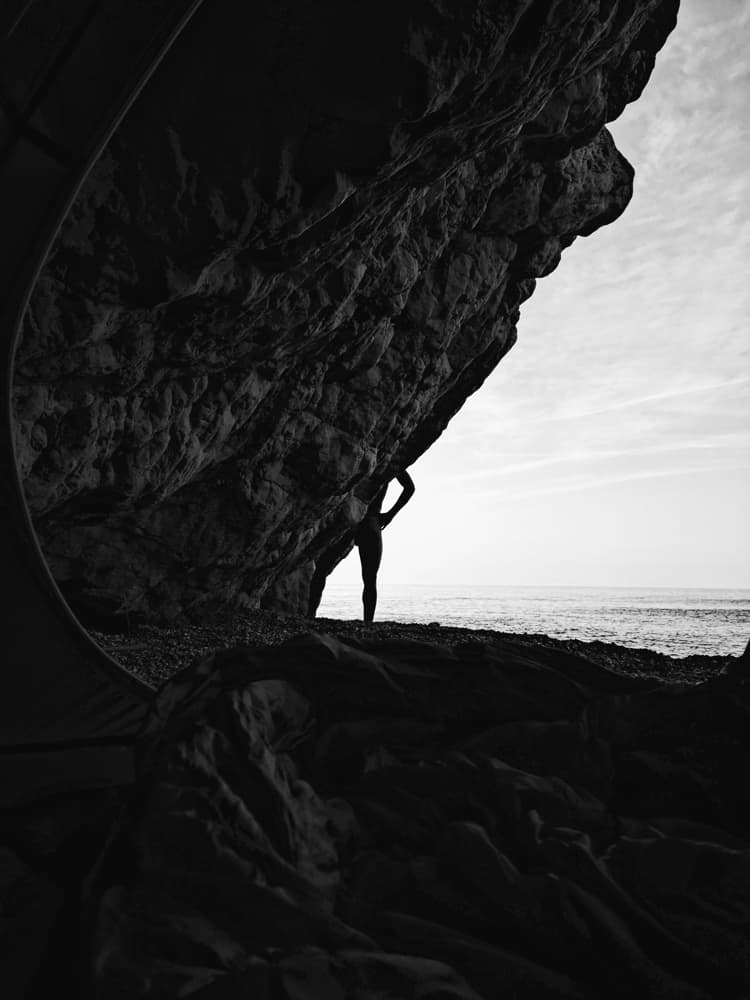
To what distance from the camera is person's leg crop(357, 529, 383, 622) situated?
12430 mm

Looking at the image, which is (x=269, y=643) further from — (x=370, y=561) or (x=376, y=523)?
(x=376, y=523)

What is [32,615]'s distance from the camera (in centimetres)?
338

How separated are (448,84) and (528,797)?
4.24 m

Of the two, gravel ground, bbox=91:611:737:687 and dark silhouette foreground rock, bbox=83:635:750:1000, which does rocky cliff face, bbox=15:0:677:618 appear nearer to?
gravel ground, bbox=91:611:737:687

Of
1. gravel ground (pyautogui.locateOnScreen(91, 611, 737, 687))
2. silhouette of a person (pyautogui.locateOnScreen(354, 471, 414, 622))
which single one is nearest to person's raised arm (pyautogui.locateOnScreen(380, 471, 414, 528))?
silhouette of a person (pyautogui.locateOnScreen(354, 471, 414, 622))

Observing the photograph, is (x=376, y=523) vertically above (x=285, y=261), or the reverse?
(x=285, y=261)

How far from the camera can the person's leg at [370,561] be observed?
40.8 ft

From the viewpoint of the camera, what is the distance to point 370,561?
13172mm

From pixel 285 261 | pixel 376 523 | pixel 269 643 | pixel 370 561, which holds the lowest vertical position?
pixel 269 643

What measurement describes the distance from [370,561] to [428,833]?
11540 millimetres

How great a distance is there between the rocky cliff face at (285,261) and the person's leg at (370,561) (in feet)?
4.98

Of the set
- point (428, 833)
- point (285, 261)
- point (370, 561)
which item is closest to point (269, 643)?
point (370, 561)

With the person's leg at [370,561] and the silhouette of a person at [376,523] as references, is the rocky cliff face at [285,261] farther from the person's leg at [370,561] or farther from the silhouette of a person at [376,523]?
the silhouette of a person at [376,523]

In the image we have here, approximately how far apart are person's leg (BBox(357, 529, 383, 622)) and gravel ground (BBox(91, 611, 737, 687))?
Result: 1038 mm
